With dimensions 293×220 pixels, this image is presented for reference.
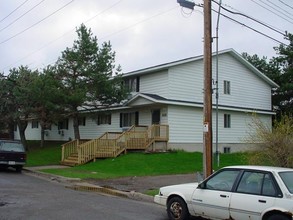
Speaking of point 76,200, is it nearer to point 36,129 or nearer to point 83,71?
point 83,71

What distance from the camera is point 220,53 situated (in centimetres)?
3378

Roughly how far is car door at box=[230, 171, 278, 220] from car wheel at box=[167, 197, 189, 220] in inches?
53.0

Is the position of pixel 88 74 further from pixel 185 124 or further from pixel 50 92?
pixel 185 124

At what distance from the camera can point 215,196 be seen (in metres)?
9.20

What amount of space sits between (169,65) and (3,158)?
12.8 metres

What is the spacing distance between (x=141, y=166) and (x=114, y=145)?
4272 mm

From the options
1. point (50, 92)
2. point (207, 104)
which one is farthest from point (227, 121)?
point (207, 104)

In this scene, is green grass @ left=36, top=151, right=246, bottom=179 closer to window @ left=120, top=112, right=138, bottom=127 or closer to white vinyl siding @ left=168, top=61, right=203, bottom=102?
white vinyl siding @ left=168, top=61, right=203, bottom=102

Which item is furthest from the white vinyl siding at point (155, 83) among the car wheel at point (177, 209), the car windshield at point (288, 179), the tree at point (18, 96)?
the car windshield at point (288, 179)

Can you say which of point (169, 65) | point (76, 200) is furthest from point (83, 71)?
point (76, 200)

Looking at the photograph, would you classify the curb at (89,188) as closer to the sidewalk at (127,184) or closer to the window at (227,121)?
the sidewalk at (127,184)

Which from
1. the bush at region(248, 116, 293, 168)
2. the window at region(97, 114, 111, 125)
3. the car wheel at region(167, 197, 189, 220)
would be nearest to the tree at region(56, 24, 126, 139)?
the window at region(97, 114, 111, 125)

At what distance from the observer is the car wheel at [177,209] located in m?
9.80

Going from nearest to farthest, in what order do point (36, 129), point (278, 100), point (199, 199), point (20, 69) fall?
1. point (199, 199)
2. point (20, 69)
3. point (278, 100)
4. point (36, 129)
